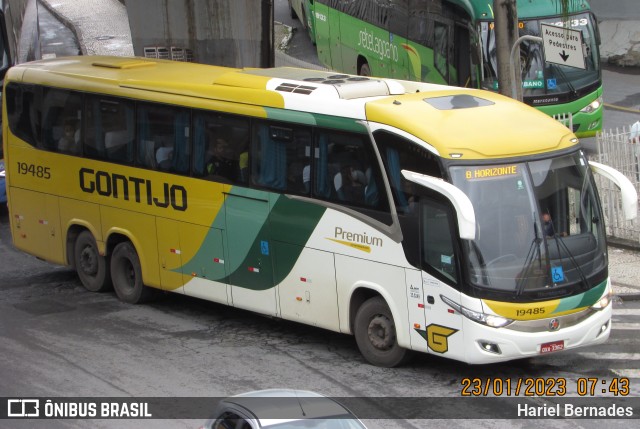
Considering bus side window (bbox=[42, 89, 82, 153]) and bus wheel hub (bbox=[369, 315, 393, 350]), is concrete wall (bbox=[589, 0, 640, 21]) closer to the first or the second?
bus side window (bbox=[42, 89, 82, 153])

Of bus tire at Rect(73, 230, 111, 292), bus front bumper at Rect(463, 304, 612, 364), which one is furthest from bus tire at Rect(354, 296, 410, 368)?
bus tire at Rect(73, 230, 111, 292)

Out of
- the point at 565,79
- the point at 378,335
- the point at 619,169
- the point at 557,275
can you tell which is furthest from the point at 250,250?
the point at 565,79

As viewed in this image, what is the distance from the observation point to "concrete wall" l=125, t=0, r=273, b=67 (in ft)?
83.3

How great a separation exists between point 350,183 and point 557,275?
2732 mm

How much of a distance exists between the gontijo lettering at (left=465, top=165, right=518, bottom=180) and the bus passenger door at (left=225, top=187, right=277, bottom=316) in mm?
3193

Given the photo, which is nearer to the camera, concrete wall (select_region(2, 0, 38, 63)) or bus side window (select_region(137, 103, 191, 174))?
bus side window (select_region(137, 103, 191, 174))

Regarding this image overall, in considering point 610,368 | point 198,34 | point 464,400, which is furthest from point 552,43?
point 198,34

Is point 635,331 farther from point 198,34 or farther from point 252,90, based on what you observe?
point 198,34

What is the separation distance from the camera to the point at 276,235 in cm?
1384

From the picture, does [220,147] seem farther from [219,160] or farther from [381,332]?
[381,332]

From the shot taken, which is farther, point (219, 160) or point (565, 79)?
point (565, 79)

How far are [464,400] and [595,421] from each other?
146cm

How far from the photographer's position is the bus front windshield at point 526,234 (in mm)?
11586

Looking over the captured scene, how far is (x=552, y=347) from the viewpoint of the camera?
1170 cm
